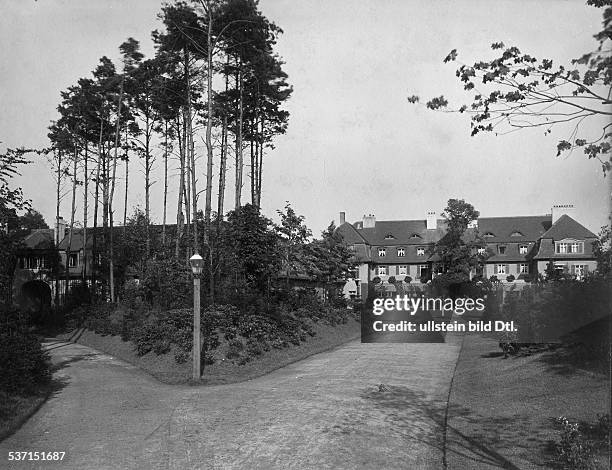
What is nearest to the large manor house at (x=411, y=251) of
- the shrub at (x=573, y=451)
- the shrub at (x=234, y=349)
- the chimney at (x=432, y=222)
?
the chimney at (x=432, y=222)

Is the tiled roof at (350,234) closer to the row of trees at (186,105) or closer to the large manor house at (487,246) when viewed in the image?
the large manor house at (487,246)

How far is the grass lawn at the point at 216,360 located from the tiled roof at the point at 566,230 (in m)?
35.1

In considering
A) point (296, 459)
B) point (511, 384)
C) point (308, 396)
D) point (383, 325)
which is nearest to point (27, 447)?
point (296, 459)

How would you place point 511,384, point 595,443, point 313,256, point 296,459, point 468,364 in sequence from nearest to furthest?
point 595,443 < point 296,459 < point 511,384 < point 468,364 < point 313,256

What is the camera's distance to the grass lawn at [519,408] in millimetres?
8836

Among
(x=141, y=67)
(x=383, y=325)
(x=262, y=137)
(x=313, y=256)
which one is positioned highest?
(x=141, y=67)

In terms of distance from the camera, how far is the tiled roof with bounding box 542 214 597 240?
54875 mm

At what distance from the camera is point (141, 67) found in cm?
3400

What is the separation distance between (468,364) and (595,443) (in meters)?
10.7

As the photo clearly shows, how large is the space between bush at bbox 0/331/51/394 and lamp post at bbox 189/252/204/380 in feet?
12.4

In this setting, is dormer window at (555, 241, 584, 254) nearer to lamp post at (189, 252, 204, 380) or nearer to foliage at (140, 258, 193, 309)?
foliage at (140, 258, 193, 309)

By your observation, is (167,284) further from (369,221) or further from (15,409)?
(369,221)

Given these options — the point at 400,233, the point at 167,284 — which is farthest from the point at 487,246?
the point at 167,284

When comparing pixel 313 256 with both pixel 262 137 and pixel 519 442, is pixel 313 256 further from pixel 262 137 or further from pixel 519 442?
pixel 519 442
